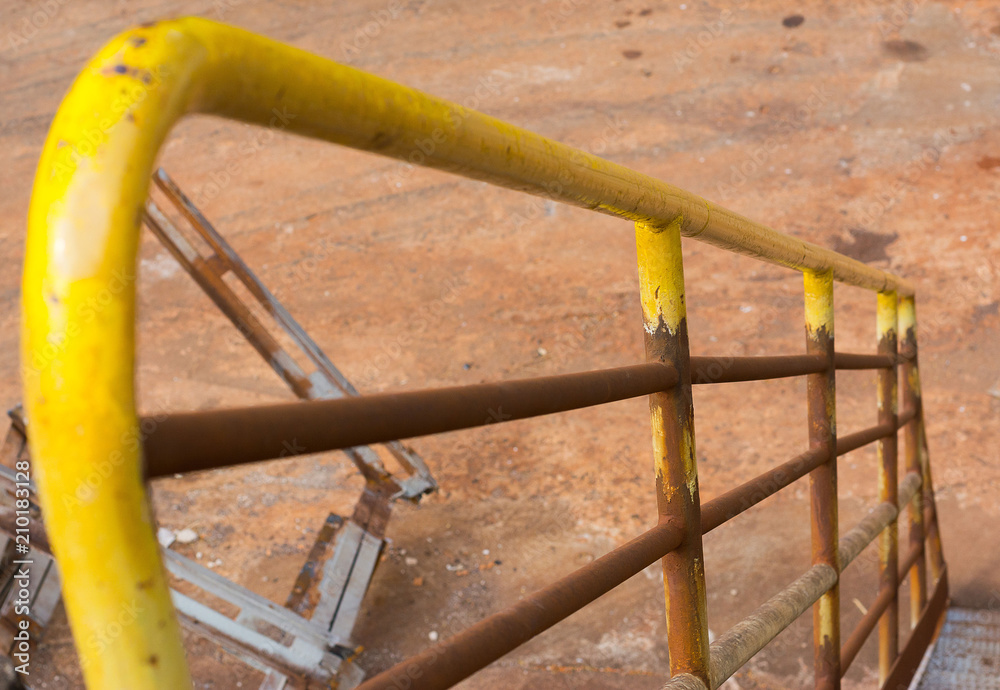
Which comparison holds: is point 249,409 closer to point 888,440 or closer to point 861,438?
point 861,438

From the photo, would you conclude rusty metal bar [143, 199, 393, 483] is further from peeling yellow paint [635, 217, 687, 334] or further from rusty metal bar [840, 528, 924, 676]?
peeling yellow paint [635, 217, 687, 334]

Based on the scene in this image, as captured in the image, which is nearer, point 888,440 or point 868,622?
point 868,622

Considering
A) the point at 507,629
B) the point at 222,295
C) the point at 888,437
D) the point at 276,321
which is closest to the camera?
the point at 507,629

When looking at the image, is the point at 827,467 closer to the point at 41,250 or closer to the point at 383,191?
the point at 41,250

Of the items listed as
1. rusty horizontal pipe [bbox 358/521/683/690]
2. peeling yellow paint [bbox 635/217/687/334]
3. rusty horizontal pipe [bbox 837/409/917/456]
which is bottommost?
rusty horizontal pipe [bbox 837/409/917/456]

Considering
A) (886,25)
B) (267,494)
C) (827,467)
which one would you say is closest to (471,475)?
(267,494)

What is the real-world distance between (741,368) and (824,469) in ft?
2.10

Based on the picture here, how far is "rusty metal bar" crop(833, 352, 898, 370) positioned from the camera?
5.70 ft

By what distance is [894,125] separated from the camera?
6.56m

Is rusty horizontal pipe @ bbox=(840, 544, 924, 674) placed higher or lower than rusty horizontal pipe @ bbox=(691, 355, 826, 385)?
lower

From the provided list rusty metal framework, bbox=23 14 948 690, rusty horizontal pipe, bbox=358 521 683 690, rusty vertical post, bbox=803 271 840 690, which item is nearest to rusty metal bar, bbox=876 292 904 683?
rusty vertical post, bbox=803 271 840 690

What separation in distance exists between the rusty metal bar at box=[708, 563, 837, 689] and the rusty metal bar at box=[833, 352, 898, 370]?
0.44 metres

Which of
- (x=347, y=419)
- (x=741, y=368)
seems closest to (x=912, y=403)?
(x=741, y=368)

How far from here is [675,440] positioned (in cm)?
104
